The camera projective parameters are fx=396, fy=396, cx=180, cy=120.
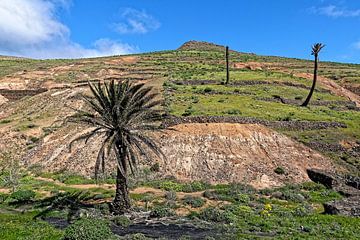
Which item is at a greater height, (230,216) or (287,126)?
(287,126)

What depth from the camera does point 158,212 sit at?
29.3 metres

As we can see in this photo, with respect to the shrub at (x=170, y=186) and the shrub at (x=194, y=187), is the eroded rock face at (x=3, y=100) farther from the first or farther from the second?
the shrub at (x=194, y=187)

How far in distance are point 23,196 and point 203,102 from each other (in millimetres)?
28364

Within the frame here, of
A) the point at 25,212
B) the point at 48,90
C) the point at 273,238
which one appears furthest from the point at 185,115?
the point at 48,90

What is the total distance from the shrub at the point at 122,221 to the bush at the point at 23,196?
31.6ft

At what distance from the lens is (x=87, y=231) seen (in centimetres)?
2181

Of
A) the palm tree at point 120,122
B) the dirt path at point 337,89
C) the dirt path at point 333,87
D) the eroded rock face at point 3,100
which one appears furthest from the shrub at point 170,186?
the dirt path at point 337,89

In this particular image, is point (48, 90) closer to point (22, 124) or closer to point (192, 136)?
point (22, 124)

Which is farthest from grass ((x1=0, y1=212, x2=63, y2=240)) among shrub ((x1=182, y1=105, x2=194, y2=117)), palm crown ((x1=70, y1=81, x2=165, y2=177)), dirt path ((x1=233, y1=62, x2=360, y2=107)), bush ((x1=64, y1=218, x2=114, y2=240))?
dirt path ((x1=233, y1=62, x2=360, y2=107))

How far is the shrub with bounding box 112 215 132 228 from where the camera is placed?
27.4 meters

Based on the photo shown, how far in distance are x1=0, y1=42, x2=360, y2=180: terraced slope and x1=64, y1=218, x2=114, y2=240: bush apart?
11552 millimetres

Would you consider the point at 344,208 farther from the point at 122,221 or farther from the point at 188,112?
the point at 188,112

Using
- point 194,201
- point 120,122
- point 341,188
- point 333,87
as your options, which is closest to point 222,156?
point 194,201

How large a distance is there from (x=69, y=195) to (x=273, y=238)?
721 inches
